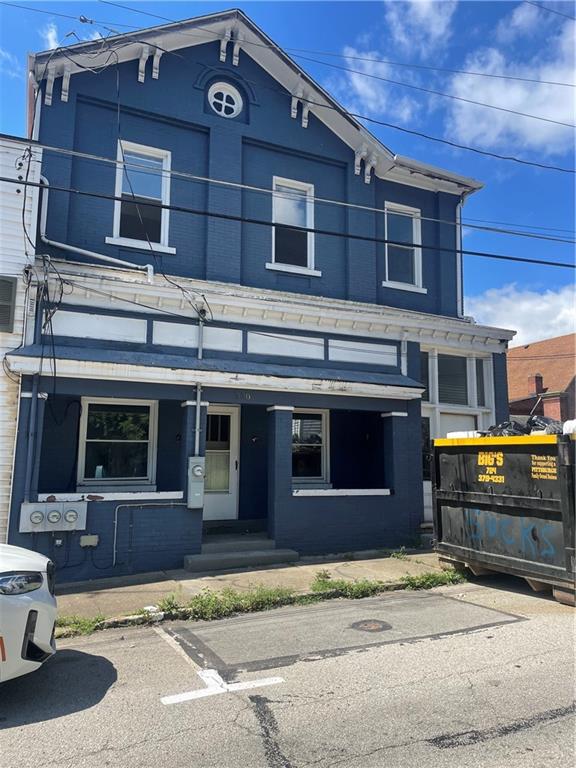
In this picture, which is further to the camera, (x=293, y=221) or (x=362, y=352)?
(x=293, y=221)

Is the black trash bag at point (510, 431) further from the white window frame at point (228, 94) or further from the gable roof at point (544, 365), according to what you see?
the gable roof at point (544, 365)

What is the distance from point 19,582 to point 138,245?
6.91 m

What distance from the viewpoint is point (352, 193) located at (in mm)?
12273

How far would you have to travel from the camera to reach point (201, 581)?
8453mm

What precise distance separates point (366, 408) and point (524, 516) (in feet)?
13.7

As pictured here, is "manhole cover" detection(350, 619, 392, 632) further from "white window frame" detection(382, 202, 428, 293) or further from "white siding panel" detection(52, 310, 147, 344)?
"white window frame" detection(382, 202, 428, 293)

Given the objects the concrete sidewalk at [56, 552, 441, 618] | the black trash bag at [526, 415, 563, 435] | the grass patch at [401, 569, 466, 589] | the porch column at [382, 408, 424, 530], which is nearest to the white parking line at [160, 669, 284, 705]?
the concrete sidewalk at [56, 552, 441, 618]

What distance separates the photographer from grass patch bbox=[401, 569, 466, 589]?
8.34 meters

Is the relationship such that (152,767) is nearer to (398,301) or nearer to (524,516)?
(524,516)

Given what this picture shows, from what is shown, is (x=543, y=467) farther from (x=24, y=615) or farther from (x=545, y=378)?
(x=545, y=378)

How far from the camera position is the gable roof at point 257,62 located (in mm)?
9867

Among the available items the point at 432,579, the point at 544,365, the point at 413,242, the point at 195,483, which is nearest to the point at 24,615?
the point at 195,483

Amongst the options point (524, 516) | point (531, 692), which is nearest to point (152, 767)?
point (531, 692)

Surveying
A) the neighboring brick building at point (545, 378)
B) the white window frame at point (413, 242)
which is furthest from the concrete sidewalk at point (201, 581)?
the neighboring brick building at point (545, 378)
